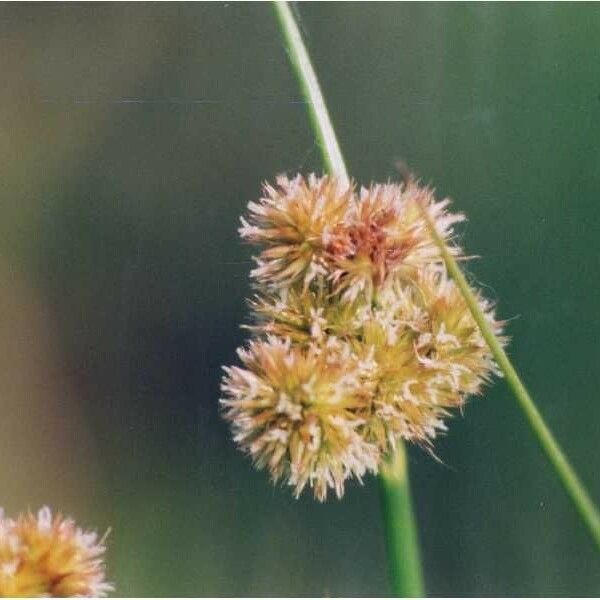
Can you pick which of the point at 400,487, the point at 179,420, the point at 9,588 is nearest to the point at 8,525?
the point at 9,588

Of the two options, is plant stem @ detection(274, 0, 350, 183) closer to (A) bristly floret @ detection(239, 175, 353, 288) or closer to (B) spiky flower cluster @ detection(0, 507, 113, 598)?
(A) bristly floret @ detection(239, 175, 353, 288)

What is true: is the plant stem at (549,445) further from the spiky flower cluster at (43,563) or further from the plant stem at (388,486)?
the spiky flower cluster at (43,563)

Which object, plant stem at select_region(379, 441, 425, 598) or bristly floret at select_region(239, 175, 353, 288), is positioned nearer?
bristly floret at select_region(239, 175, 353, 288)

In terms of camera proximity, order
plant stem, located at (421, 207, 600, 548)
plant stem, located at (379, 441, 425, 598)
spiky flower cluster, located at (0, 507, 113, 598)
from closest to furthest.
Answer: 1. spiky flower cluster, located at (0, 507, 113, 598)
2. plant stem, located at (421, 207, 600, 548)
3. plant stem, located at (379, 441, 425, 598)

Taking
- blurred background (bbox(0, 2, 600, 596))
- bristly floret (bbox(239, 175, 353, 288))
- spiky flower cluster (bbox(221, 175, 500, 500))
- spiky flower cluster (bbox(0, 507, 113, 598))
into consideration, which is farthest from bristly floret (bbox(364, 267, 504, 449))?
spiky flower cluster (bbox(0, 507, 113, 598))

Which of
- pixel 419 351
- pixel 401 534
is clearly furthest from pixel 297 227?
pixel 401 534

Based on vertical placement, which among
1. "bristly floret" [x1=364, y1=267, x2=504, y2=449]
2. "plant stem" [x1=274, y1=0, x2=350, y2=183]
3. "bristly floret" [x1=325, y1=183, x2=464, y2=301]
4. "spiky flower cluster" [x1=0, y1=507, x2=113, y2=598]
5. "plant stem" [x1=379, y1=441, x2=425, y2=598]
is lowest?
"spiky flower cluster" [x1=0, y1=507, x2=113, y2=598]
